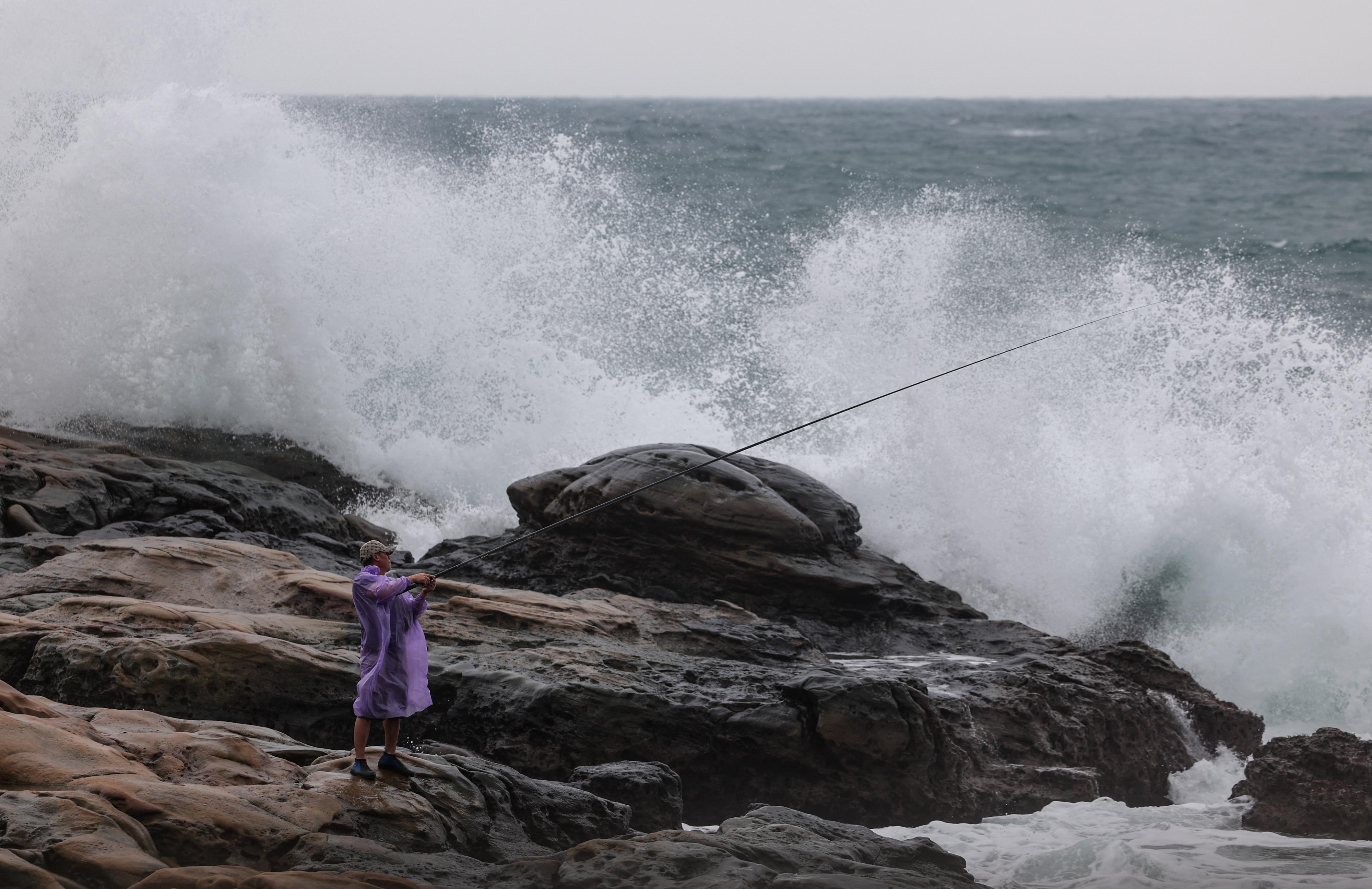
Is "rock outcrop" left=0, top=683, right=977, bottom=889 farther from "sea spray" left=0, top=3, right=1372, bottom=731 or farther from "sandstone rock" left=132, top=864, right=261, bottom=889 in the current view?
"sea spray" left=0, top=3, right=1372, bottom=731

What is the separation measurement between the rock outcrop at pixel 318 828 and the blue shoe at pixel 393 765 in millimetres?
25

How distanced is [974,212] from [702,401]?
7552mm

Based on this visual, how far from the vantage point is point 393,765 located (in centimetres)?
407

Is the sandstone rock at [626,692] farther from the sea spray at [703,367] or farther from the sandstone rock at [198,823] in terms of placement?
the sea spray at [703,367]

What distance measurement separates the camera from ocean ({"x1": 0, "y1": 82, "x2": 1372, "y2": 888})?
8562 mm

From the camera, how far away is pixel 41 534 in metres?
6.55

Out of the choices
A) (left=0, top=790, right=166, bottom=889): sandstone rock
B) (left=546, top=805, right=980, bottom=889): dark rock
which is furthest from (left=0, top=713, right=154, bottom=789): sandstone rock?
(left=546, top=805, right=980, bottom=889): dark rock

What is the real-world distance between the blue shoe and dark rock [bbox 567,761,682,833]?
2.64ft

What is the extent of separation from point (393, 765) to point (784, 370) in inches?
373

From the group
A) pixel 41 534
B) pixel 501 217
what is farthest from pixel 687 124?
pixel 41 534

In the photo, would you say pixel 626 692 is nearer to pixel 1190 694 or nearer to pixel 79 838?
pixel 79 838

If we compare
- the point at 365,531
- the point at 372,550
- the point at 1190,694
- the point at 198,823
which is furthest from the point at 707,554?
the point at 198,823

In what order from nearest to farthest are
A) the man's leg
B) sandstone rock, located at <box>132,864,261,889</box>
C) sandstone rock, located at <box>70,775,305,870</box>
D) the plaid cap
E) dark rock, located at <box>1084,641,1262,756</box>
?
1. sandstone rock, located at <box>132,864,261,889</box>
2. sandstone rock, located at <box>70,775,305,870</box>
3. the man's leg
4. the plaid cap
5. dark rock, located at <box>1084,641,1262,756</box>

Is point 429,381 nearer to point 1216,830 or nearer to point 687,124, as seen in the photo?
point 1216,830
